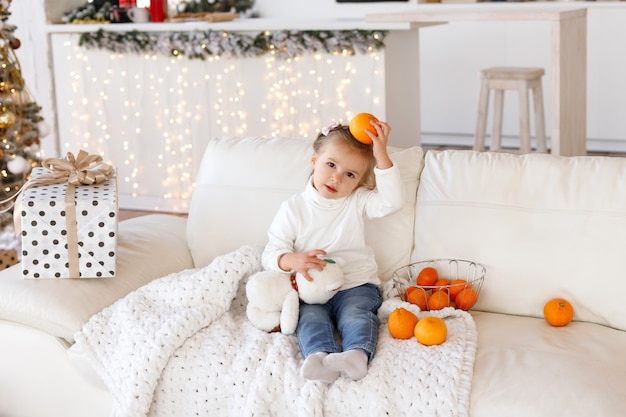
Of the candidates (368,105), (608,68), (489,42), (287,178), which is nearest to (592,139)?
(608,68)

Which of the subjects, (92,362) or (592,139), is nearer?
(92,362)

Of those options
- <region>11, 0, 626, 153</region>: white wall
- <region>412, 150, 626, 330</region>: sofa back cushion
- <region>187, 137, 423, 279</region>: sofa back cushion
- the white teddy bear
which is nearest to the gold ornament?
<region>11, 0, 626, 153</region>: white wall

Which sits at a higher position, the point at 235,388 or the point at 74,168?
the point at 74,168

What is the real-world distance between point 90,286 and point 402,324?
866 mm

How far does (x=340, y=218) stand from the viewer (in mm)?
2369

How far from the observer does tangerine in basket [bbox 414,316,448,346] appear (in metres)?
2.04

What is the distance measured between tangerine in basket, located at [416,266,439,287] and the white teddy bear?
8.5 inches

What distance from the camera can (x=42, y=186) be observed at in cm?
250

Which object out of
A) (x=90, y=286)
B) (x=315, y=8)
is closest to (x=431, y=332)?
(x=90, y=286)

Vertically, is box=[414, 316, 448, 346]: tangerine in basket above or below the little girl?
below

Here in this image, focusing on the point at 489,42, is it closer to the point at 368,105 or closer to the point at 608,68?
the point at 608,68

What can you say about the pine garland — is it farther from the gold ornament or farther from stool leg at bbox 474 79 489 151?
stool leg at bbox 474 79 489 151

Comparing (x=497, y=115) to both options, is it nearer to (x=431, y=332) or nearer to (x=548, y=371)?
(x=431, y=332)

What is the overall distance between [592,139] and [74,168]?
4.30 meters
